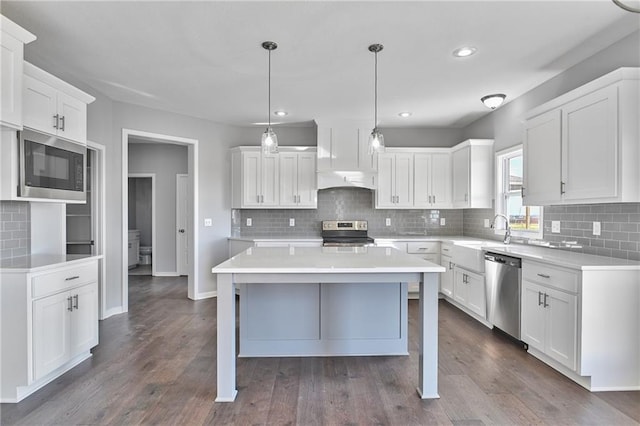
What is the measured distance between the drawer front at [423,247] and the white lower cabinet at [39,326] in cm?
382

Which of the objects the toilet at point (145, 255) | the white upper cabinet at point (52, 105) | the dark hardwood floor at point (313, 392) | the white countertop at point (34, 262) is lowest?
the dark hardwood floor at point (313, 392)

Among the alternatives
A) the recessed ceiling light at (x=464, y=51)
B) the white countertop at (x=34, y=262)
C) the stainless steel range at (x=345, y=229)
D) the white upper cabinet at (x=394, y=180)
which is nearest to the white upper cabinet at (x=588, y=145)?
the recessed ceiling light at (x=464, y=51)

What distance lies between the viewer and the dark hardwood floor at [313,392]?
2080 mm

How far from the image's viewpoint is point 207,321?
3906 millimetres

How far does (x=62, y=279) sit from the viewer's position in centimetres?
255

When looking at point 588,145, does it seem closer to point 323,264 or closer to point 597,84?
point 597,84

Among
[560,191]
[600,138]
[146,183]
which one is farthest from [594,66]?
[146,183]

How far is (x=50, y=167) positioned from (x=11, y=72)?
0.71 metres

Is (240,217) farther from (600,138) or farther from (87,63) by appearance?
(600,138)

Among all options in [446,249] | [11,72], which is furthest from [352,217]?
[11,72]

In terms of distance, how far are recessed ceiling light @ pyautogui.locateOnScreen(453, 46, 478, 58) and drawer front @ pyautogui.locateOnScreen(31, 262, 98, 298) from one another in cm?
352

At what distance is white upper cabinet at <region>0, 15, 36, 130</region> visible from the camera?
216 cm

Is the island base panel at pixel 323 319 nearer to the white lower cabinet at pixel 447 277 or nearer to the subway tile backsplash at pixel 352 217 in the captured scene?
the white lower cabinet at pixel 447 277

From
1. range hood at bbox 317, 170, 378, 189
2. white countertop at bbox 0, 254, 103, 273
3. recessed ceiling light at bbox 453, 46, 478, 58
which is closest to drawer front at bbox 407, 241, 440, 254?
range hood at bbox 317, 170, 378, 189
